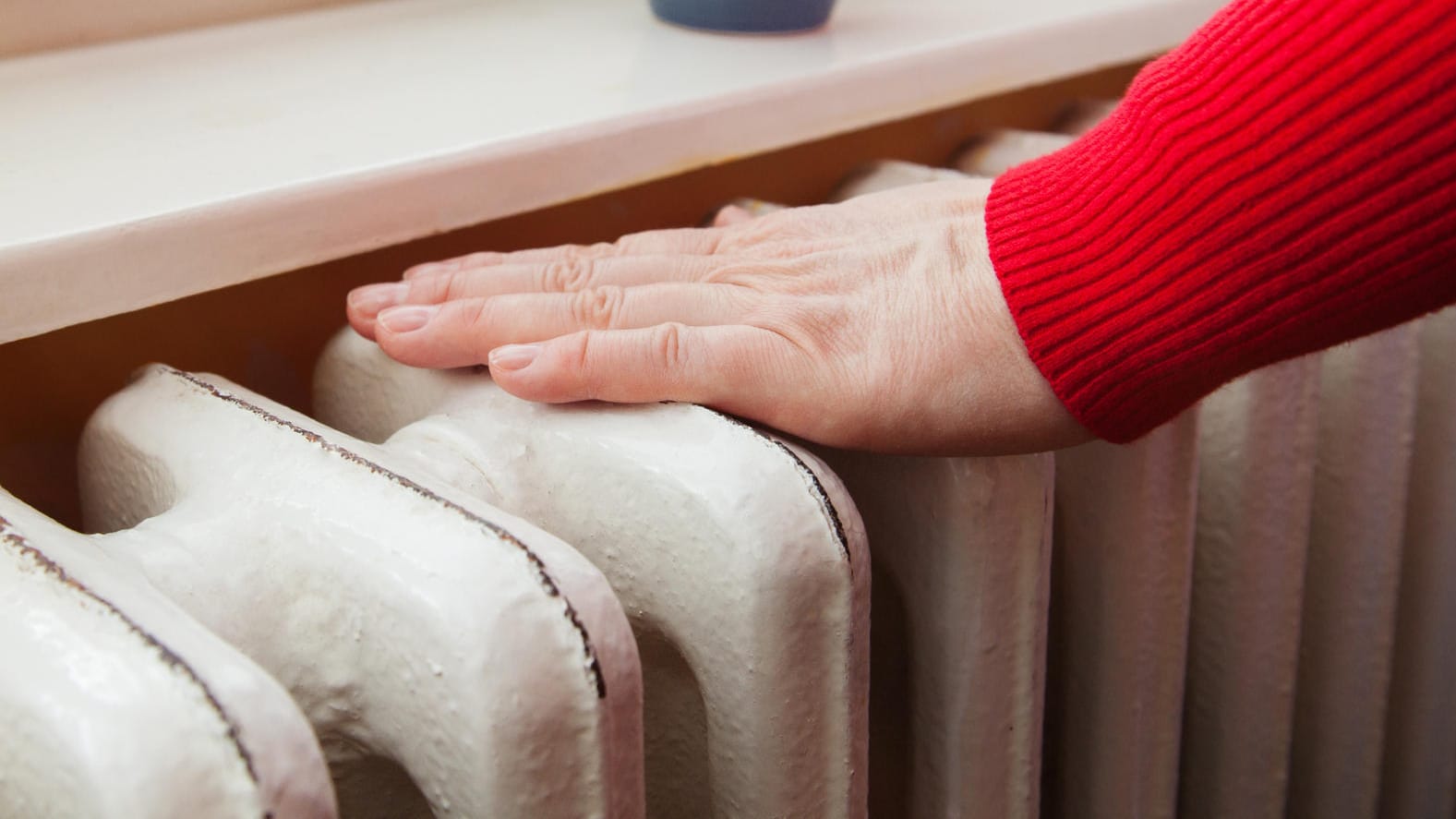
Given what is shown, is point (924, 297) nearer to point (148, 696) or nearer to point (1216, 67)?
point (1216, 67)

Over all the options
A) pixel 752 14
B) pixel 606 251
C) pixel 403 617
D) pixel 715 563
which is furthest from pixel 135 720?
pixel 752 14

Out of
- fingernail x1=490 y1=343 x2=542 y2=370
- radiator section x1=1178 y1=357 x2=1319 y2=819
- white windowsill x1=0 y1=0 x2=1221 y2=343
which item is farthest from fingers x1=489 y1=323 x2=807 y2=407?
radiator section x1=1178 y1=357 x2=1319 y2=819

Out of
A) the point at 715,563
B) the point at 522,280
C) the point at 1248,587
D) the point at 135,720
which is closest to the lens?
the point at 135,720

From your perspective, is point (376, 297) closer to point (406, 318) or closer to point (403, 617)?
point (406, 318)

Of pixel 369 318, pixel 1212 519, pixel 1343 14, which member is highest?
pixel 1343 14

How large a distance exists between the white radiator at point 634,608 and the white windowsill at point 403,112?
0.19ft

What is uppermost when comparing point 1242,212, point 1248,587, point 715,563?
point 1242,212

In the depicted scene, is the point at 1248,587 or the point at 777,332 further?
the point at 1248,587

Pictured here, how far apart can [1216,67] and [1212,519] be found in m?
0.33

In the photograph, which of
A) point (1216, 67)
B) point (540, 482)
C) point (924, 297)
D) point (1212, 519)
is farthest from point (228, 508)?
point (1212, 519)

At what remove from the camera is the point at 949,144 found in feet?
2.90

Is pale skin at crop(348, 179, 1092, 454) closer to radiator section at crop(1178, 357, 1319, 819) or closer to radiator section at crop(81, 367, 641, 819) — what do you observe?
radiator section at crop(81, 367, 641, 819)

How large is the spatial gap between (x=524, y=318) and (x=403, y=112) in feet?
0.54

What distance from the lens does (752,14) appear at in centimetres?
76
